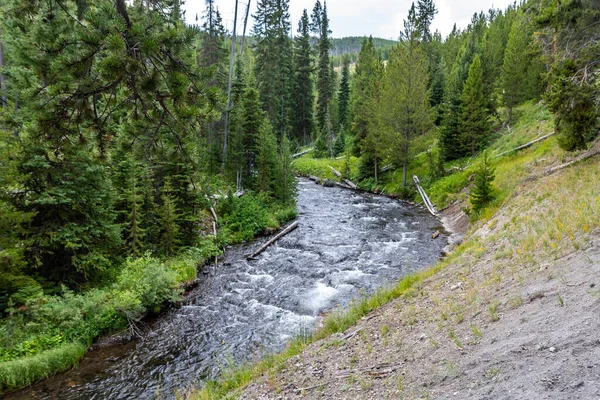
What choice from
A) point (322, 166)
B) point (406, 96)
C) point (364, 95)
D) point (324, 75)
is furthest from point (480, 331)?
point (324, 75)

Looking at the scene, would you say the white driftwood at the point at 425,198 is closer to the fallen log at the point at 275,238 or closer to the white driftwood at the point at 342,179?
the white driftwood at the point at 342,179

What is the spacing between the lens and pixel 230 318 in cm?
1154

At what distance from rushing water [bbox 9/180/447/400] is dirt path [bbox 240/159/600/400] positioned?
2.81m

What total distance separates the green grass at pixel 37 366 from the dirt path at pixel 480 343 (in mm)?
→ 5674

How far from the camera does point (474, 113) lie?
3077 centimetres

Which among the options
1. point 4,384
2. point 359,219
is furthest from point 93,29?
point 359,219

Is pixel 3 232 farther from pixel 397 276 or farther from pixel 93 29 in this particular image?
pixel 397 276

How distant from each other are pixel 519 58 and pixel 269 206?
29458 mm

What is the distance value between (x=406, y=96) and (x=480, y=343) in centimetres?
2879

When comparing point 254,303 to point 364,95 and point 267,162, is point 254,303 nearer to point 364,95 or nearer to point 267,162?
point 267,162

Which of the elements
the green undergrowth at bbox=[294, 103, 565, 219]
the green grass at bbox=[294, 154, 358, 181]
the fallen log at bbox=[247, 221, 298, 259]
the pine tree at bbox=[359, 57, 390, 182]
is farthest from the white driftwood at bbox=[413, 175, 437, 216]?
the fallen log at bbox=[247, 221, 298, 259]

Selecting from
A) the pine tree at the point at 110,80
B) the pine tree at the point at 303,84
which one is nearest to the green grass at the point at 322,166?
the pine tree at the point at 303,84

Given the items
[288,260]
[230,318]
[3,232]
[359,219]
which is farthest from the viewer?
[359,219]

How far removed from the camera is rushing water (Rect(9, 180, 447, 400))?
8591mm
